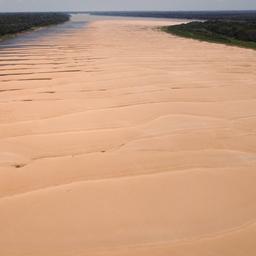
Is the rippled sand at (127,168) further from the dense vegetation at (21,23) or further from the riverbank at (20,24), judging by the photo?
the dense vegetation at (21,23)

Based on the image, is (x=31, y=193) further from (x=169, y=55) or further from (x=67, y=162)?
(x=169, y=55)

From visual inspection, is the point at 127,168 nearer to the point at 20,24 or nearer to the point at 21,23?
the point at 20,24

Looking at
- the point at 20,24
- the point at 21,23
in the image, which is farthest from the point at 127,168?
the point at 21,23

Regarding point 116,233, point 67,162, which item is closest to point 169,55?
point 67,162

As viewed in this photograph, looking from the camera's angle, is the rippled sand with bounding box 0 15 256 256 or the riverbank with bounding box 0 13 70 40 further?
the riverbank with bounding box 0 13 70 40

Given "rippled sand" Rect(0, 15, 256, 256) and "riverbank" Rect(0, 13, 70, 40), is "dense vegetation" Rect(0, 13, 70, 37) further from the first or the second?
"rippled sand" Rect(0, 15, 256, 256)

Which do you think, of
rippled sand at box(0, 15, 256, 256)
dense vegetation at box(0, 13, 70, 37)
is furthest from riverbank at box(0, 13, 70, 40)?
rippled sand at box(0, 15, 256, 256)

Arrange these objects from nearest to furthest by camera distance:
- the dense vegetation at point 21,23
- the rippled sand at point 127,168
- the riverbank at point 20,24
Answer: the rippled sand at point 127,168
the riverbank at point 20,24
the dense vegetation at point 21,23

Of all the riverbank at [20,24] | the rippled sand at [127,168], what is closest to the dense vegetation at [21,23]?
the riverbank at [20,24]
